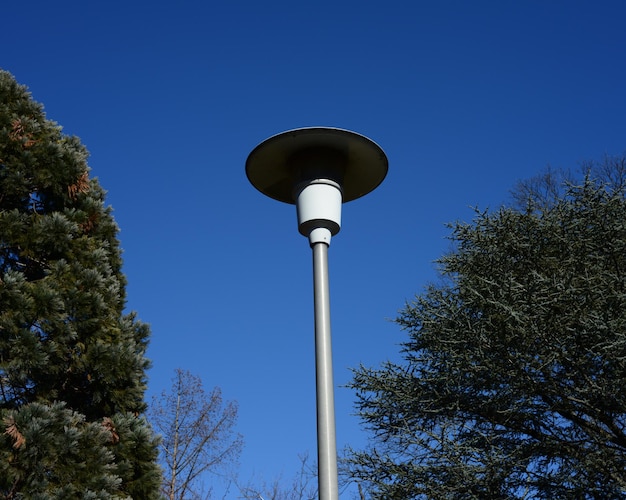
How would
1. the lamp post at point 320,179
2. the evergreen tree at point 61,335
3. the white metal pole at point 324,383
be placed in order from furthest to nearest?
the evergreen tree at point 61,335, the lamp post at point 320,179, the white metal pole at point 324,383

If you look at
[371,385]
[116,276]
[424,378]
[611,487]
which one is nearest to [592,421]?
[611,487]

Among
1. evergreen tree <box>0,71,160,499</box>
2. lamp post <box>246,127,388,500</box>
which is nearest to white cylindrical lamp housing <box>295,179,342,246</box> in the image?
lamp post <box>246,127,388,500</box>

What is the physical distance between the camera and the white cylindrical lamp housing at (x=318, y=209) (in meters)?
3.99

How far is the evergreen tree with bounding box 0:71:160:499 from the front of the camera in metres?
4.57

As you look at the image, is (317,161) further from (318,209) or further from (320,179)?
(318,209)

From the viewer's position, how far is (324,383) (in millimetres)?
3506

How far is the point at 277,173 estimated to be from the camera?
443 centimetres

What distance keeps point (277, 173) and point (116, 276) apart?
7.06ft

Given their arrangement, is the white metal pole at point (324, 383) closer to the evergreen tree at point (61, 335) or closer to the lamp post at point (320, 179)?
the lamp post at point (320, 179)

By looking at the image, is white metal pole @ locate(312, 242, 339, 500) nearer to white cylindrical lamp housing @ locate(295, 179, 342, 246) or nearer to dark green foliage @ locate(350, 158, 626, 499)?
white cylindrical lamp housing @ locate(295, 179, 342, 246)

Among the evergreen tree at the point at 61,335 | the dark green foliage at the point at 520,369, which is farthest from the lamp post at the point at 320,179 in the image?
the dark green foliage at the point at 520,369

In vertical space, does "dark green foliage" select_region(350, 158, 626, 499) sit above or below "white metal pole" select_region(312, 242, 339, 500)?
above

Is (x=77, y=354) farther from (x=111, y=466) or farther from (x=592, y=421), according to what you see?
(x=592, y=421)

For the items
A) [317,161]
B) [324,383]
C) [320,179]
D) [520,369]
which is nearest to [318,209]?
[320,179]
